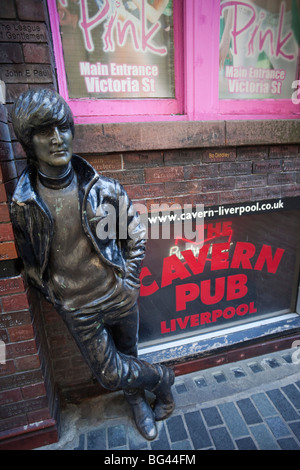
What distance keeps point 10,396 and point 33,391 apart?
6.3 inches

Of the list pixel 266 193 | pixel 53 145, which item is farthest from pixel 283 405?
pixel 53 145

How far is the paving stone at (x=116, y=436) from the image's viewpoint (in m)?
2.15

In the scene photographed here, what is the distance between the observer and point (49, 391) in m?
2.19

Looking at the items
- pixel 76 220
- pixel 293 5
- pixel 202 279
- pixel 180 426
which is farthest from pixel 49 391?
pixel 293 5

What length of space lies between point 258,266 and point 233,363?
106cm

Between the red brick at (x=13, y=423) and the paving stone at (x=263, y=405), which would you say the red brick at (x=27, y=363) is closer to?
the red brick at (x=13, y=423)

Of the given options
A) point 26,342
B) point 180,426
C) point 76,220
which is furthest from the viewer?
point 180,426

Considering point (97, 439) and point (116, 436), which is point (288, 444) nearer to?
point (116, 436)

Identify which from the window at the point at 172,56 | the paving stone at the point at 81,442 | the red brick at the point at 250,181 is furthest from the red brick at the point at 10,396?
the red brick at the point at 250,181

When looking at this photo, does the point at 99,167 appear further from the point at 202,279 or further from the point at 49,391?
the point at 49,391

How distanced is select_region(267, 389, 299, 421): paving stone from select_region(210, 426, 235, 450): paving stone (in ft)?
1.73

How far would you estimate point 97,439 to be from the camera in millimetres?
2195

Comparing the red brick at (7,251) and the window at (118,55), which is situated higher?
the window at (118,55)

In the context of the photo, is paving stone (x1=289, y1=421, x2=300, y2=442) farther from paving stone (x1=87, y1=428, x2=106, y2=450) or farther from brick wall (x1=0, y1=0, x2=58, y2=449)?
brick wall (x1=0, y1=0, x2=58, y2=449)
